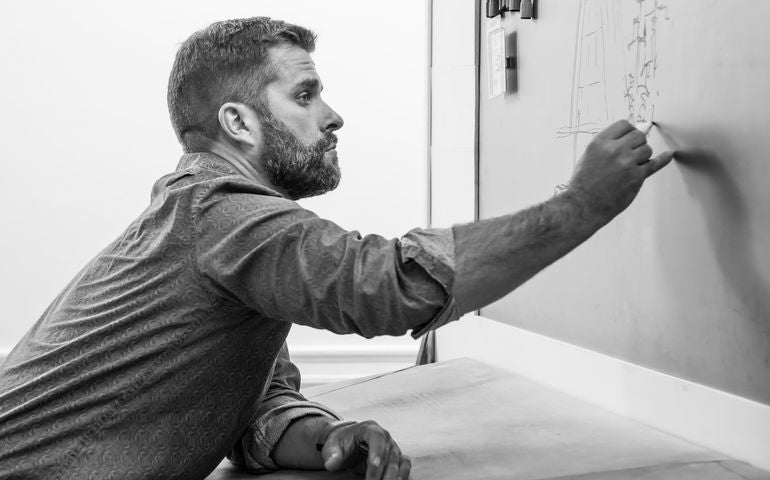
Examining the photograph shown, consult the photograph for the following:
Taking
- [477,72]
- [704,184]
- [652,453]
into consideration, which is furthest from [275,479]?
[477,72]

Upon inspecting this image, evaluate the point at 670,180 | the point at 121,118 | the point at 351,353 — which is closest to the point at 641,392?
the point at 670,180

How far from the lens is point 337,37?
3.18 meters

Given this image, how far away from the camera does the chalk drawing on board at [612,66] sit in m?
1.31

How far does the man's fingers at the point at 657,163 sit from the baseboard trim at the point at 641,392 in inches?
12.7

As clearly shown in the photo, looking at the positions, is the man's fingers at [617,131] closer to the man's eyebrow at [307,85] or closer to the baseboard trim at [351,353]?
the man's eyebrow at [307,85]

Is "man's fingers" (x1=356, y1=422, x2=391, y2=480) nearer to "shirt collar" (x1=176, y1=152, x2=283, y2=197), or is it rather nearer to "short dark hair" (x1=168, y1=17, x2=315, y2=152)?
"shirt collar" (x1=176, y1=152, x2=283, y2=197)

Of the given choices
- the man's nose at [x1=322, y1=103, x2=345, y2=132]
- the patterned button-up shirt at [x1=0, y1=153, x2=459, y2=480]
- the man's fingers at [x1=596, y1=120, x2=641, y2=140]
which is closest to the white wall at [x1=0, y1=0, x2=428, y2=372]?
the man's nose at [x1=322, y1=103, x2=345, y2=132]

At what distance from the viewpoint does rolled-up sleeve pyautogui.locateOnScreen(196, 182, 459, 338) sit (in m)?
0.95

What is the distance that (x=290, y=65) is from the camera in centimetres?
132

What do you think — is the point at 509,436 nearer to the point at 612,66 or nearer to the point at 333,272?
the point at 333,272

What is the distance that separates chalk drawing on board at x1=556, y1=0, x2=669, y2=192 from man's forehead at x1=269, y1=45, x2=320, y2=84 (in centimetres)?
53

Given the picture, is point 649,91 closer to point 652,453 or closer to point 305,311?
point 652,453

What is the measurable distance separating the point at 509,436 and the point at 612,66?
666 mm

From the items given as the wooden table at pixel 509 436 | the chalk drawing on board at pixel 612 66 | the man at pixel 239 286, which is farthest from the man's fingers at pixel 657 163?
the wooden table at pixel 509 436
